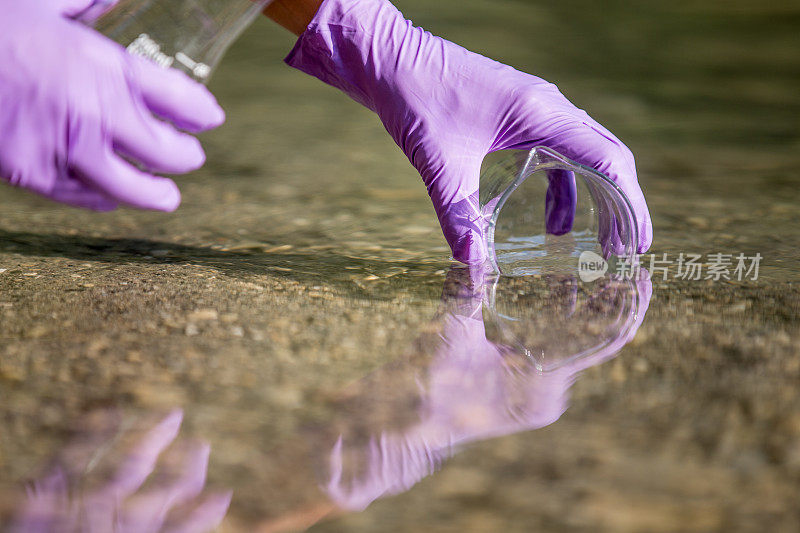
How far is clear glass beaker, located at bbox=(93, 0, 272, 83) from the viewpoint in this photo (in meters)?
1.41

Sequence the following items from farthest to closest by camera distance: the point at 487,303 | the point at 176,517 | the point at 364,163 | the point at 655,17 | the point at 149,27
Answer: the point at 655,17 → the point at 364,163 → the point at 487,303 → the point at 149,27 → the point at 176,517

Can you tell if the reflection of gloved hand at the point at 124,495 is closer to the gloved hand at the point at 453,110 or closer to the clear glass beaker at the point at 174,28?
the clear glass beaker at the point at 174,28

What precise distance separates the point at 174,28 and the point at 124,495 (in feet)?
2.95

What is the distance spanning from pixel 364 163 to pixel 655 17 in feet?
16.0

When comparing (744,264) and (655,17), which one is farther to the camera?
(655,17)

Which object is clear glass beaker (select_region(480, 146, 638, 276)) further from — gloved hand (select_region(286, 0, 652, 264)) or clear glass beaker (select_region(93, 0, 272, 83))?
clear glass beaker (select_region(93, 0, 272, 83))

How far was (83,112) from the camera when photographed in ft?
4.14

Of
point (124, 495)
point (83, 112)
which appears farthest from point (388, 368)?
point (83, 112)

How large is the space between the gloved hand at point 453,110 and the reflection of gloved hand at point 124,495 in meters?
0.92

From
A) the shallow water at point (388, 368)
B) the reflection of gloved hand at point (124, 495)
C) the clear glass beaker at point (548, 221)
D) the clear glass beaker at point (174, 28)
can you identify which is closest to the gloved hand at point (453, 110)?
the clear glass beaker at point (548, 221)

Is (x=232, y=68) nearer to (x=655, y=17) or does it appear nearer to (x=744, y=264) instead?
(x=655, y=17)

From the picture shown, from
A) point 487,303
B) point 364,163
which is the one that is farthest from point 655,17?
point 487,303

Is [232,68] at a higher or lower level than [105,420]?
higher

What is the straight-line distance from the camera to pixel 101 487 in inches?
35.8
